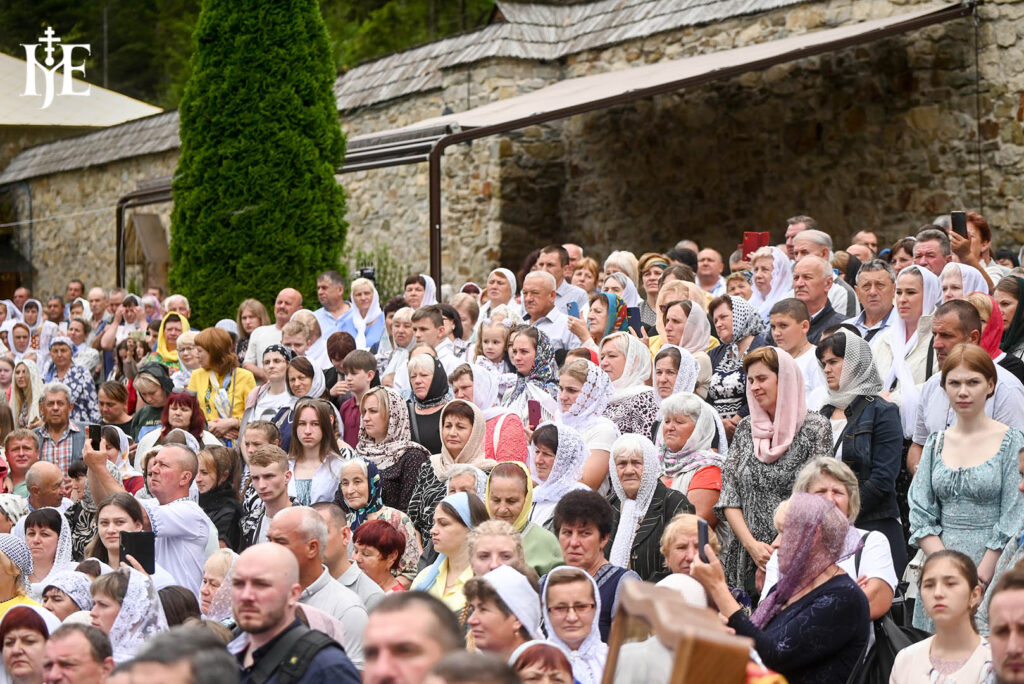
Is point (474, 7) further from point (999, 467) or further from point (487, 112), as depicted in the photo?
point (999, 467)

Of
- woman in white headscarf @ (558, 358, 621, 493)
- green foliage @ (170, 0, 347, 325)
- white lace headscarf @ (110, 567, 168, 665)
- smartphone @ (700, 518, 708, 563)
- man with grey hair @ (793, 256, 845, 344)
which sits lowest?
white lace headscarf @ (110, 567, 168, 665)

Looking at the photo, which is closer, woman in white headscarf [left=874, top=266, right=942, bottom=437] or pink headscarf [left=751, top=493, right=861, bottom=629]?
pink headscarf [left=751, top=493, right=861, bottom=629]

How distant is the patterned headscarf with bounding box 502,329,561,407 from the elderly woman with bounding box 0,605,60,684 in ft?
10.9

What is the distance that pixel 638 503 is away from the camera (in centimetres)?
616

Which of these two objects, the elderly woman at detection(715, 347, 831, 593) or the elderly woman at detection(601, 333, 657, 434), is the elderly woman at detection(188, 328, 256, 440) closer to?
the elderly woman at detection(601, 333, 657, 434)

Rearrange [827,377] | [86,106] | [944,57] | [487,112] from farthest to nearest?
[86,106] → [487,112] → [944,57] → [827,377]

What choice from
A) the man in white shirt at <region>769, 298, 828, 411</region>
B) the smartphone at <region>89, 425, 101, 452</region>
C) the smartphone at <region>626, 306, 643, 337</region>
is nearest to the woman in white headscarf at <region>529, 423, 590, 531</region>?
the man in white shirt at <region>769, 298, 828, 411</region>

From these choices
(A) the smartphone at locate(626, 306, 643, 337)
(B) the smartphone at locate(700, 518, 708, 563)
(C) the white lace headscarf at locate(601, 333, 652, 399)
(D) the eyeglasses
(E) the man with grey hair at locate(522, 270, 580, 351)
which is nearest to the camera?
(D) the eyeglasses

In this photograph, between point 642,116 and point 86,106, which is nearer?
A: point 642,116

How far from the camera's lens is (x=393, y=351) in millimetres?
9969

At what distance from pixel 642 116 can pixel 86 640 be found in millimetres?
12878

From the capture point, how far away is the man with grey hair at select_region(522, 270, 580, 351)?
30.7 ft

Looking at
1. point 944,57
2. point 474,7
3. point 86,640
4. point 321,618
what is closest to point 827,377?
point 321,618

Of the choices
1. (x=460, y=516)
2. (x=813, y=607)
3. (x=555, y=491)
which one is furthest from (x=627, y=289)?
(x=813, y=607)
